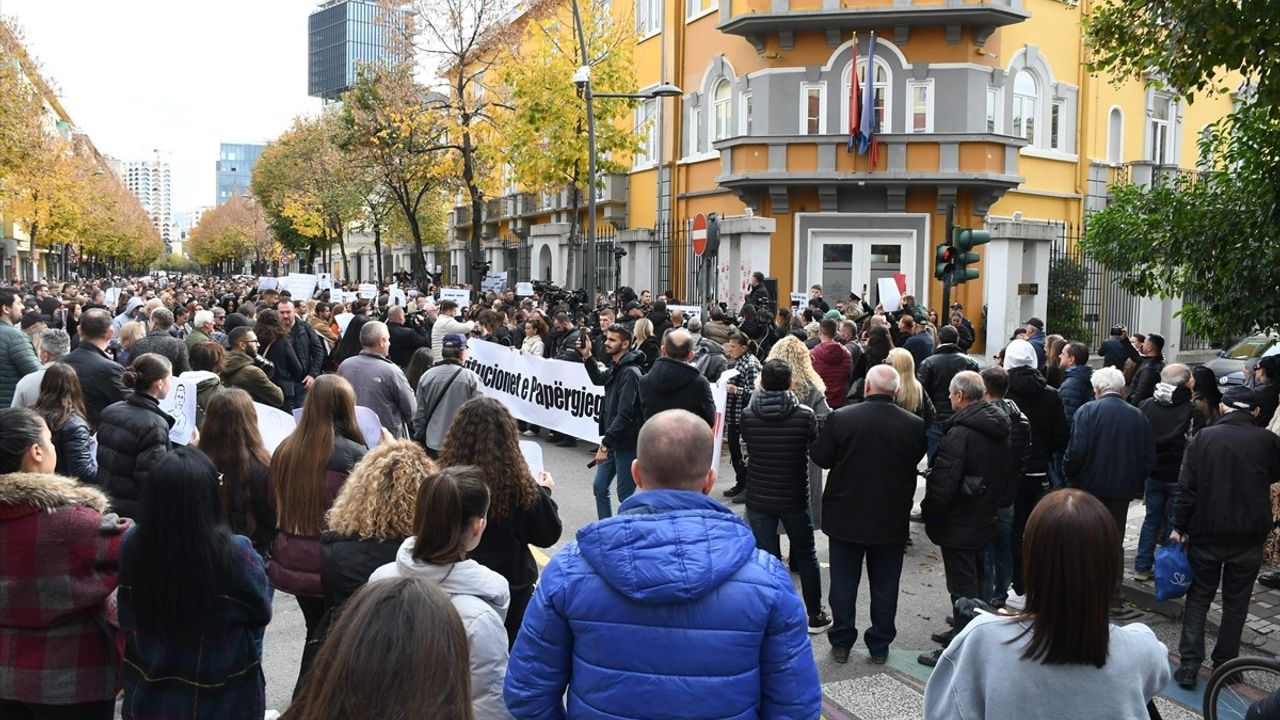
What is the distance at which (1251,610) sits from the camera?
26.0 ft

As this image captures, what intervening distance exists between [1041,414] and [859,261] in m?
18.2

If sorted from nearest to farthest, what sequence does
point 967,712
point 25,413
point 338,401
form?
point 967,712
point 25,413
point 338,401

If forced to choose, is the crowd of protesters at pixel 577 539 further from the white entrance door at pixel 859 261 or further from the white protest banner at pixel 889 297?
the white entrance door at pixel 859 261

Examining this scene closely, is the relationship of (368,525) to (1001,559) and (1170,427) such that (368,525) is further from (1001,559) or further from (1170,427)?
(1170,427)

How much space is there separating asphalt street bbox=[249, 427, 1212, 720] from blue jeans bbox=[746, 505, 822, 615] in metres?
0.30

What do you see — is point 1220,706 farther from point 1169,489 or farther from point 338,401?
point 338,401

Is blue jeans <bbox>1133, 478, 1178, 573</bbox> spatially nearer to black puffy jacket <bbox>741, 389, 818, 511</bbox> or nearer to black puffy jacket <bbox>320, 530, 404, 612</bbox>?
black puffy jacket <bbox>741, 389, 818, 511</bbox>

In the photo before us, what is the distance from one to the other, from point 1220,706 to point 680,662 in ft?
12.7

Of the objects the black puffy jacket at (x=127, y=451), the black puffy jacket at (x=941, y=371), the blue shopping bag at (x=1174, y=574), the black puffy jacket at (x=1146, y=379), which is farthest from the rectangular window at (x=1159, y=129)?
the black puffy jacket at (x=127, y=451)

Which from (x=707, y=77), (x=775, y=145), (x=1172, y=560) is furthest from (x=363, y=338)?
(x=707, y=77)

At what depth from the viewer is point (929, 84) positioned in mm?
24766

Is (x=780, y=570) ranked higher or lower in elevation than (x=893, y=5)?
lower

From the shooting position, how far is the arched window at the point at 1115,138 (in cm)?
2962

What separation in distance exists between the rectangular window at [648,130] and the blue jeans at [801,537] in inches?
941
